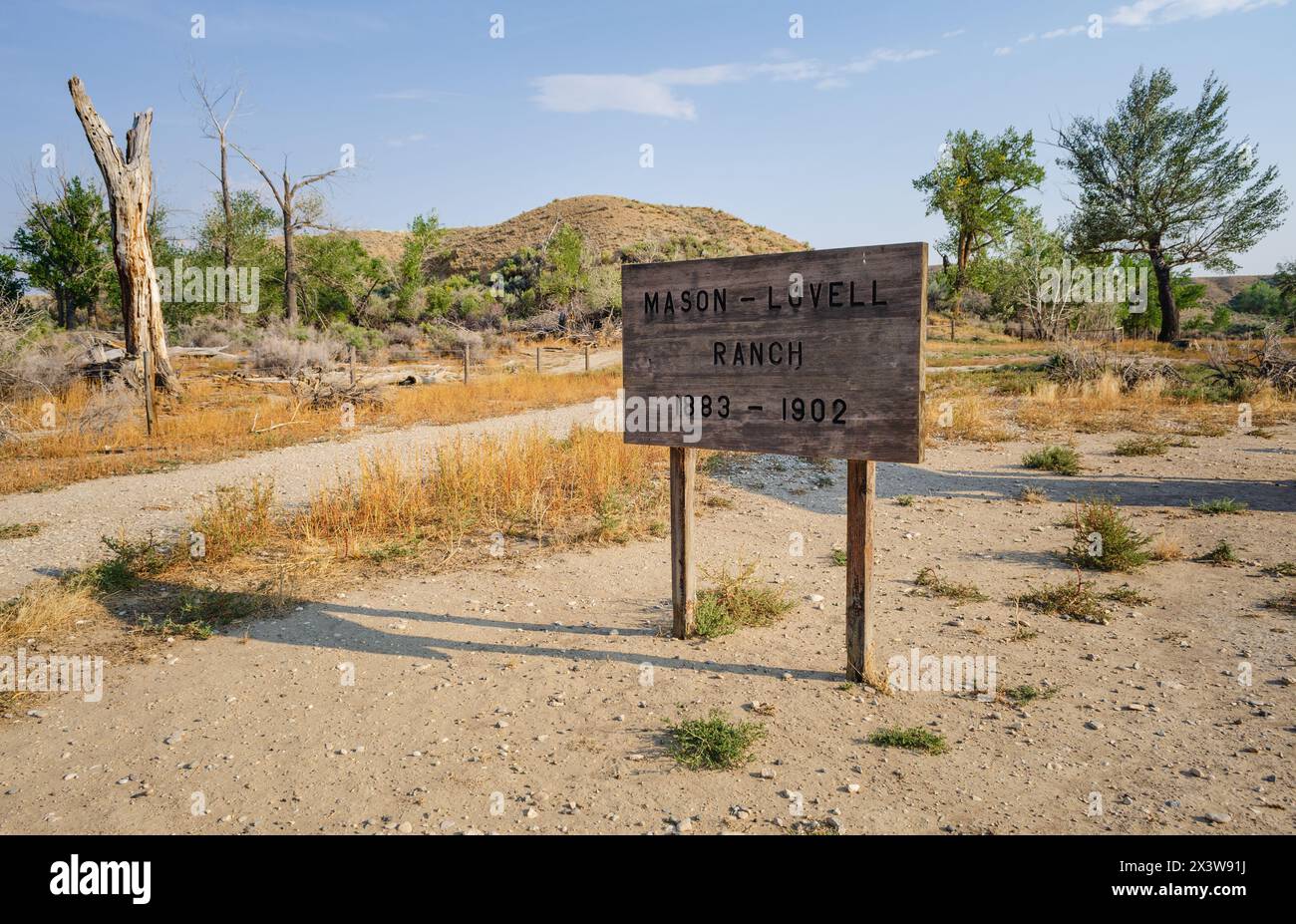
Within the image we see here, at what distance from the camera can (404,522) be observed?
7.30m

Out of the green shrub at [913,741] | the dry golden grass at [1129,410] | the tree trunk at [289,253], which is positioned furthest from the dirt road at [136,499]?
the tree trunk at [289,253]

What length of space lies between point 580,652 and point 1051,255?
122 ft

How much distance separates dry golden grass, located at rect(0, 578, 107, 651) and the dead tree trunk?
10.9 metres

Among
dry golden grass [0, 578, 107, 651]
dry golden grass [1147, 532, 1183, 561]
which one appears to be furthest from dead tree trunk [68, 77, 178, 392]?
dry golden grass [1147, 532, 1183, 561]

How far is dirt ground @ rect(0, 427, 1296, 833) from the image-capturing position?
3.17 meters

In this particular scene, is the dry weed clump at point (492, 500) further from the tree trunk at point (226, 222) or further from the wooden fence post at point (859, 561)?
the tree trunk at point (226, 222)

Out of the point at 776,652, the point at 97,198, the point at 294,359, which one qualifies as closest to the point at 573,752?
the point at 776,652

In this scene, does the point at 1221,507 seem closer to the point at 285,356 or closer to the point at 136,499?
the point at 136,499

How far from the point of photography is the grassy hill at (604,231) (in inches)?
2714

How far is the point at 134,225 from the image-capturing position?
48.9 feet

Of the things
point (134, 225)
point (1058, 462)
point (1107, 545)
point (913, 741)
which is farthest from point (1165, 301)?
point (913, 741)
